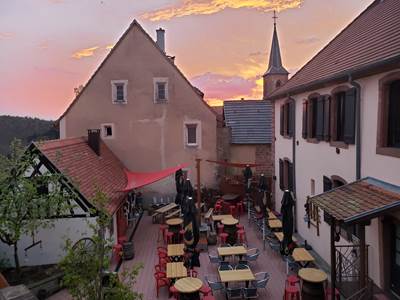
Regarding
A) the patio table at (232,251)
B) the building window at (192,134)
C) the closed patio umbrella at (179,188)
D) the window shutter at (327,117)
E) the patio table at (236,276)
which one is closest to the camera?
the patio table at (236,276)

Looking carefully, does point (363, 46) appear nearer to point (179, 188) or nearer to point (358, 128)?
point (358, 128)

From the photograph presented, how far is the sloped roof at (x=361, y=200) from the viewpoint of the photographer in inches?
315

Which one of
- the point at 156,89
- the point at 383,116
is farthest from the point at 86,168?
the point at 383,116

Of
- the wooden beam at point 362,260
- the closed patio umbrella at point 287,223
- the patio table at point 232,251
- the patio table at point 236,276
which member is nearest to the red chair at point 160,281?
the patio table at point 236,276

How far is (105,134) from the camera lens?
23.7m

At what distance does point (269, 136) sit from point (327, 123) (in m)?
13.0

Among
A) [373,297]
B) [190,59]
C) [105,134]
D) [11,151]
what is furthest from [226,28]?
[373,297]

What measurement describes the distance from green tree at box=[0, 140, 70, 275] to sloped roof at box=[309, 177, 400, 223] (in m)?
7.99

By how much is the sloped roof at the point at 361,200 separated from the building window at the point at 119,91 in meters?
16.1

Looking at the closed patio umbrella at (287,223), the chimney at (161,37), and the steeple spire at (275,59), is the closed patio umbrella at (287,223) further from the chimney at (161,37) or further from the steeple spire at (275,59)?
the steeple spire at (275,59)

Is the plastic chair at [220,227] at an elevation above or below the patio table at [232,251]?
below

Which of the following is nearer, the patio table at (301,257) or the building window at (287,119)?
the patio table at (301,257)

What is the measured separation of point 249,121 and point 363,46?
15.6m

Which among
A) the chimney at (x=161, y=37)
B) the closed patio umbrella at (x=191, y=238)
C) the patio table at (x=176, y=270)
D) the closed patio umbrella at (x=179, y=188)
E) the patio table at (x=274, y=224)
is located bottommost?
the patio table at (x=176, y=270)
